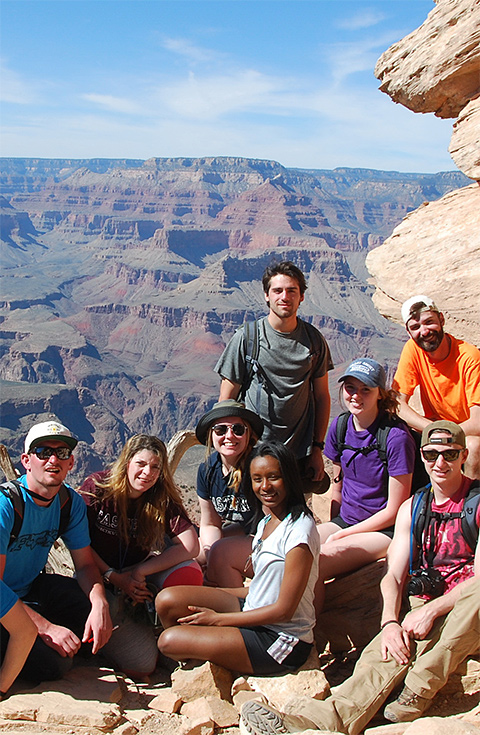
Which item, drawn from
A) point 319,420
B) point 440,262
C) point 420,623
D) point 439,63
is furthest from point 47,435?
point 439,63

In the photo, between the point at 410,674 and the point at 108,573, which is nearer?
the point at 410,674

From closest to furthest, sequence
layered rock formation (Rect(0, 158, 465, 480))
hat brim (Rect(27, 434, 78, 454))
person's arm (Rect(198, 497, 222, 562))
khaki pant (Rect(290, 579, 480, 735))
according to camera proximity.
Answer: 1. khaki pant (Rect(290, 579, 480, 735))
2. hat brim (Rect(27, 434, 78, 454))
3. person's arm (Rect(198, 497, 222, 562))
4. layered rock formation (Rect(0, 158, 465, 480))

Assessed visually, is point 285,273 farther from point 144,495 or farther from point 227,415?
point 144,495

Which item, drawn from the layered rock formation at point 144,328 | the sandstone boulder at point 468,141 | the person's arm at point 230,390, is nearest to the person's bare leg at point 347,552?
the person's arm at point 230,390

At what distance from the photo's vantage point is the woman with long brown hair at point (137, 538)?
4223mm

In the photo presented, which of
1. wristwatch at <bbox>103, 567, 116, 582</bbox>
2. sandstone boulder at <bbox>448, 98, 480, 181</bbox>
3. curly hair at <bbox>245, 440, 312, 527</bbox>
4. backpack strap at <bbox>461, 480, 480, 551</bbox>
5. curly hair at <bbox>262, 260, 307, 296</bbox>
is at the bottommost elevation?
wristwatch at <bbox>103, 567, 116, 582</bbox>

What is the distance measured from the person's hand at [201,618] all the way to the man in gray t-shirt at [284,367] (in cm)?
156

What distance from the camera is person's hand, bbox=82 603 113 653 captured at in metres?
3.92

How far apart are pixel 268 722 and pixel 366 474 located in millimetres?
1887

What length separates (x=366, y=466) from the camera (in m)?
4.46

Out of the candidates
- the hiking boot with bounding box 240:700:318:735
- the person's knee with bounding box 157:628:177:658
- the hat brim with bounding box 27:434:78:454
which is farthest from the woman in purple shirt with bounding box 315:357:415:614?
the hat brim with bounding box 27:434:78:454

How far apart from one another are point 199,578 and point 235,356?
1.70 m

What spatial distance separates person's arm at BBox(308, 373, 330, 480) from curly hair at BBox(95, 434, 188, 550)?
4.34 feet

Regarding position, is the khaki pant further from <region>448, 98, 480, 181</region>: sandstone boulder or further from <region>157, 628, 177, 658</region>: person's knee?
<region>448, 98, 480, 181</region>: sandstone boulder
